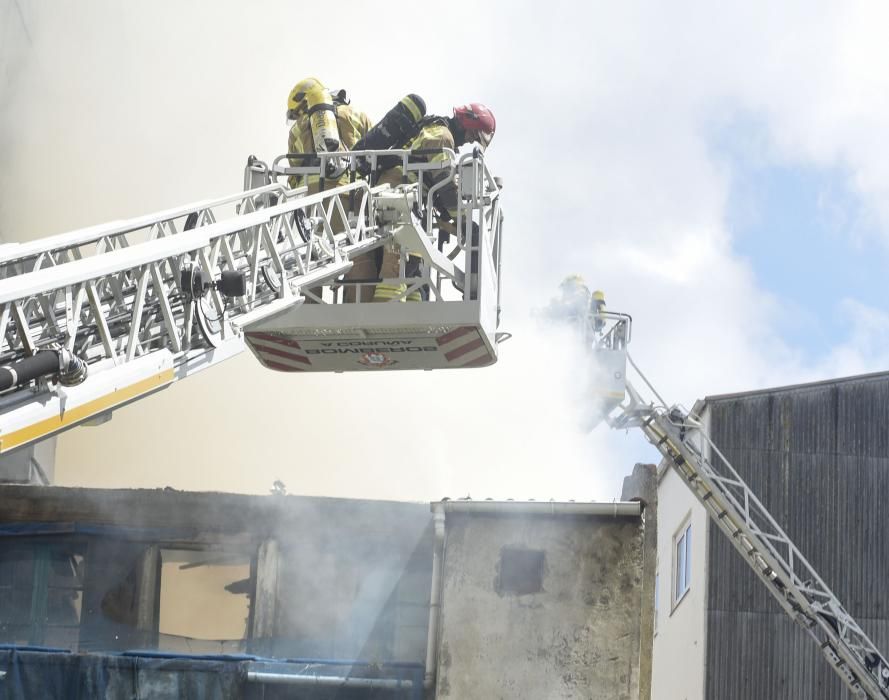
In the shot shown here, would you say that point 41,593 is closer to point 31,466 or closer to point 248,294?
point 31,466

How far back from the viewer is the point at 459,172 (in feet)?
34.1

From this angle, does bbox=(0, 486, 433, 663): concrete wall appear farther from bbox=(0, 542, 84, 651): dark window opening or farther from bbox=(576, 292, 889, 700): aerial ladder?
bbox=(576, 292, 889, 700): aerial ladder

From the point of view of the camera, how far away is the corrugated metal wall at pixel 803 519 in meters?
20.0

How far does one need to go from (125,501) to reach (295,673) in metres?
2.42

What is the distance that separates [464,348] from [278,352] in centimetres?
139

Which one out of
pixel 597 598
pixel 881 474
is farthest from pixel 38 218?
pixel 881 474

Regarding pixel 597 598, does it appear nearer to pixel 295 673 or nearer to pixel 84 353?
pixel 295 673

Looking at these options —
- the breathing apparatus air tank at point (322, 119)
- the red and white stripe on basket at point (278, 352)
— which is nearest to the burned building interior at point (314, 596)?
the red and white stripe on basket at point (278, 352)

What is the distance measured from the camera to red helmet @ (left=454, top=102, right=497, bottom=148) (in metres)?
11.3

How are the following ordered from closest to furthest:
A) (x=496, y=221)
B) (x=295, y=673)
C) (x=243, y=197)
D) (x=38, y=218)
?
1. (x=243, y=197)
2. (x=496, y=221)
3. (x=295, y=673)
4. (x=38, y=218)

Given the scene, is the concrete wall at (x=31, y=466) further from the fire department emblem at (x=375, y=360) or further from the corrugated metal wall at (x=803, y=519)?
the corrugated metal wall at (x=803, y=519)

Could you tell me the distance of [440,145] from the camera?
10.7 meters

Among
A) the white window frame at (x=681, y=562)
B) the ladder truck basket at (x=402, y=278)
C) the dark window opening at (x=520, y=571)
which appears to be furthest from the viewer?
the white window frame at (x=681, y=562)

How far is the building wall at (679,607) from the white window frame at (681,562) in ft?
0.15
